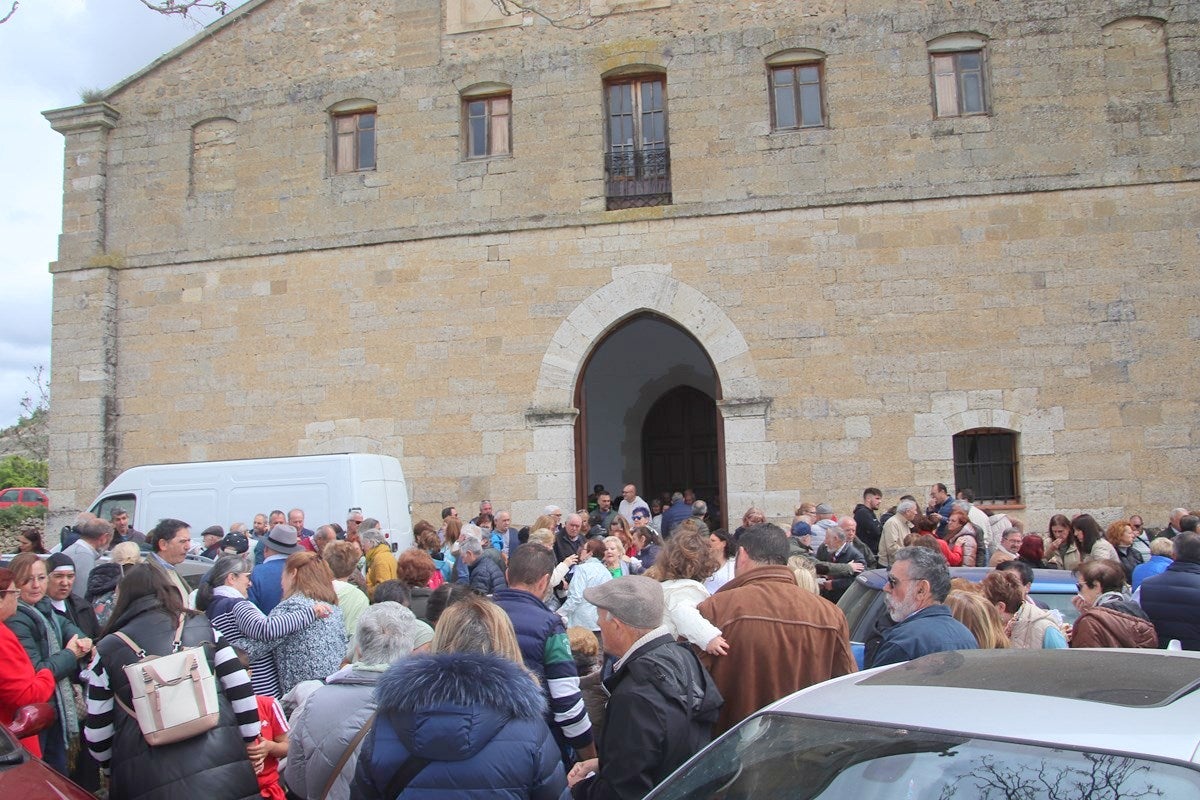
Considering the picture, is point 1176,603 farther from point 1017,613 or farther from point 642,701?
point 642,701

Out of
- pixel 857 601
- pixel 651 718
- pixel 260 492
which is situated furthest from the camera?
pixel 260 492

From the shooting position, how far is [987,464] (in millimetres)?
11500

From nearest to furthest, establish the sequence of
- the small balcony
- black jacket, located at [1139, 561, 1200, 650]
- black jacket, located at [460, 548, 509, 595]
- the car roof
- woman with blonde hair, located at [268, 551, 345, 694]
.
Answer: the car roof → woman with blonde hair, located at [268, 551, 345, 694] → black jacket, located at [1139, 561, 1200, 650] → black jacket, located at [460, 548, 509, 595] → the small balcony

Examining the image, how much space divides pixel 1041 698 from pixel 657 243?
10214mm

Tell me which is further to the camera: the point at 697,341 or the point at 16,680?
the point at 697,341

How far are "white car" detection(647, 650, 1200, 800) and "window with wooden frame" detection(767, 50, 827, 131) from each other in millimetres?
10333

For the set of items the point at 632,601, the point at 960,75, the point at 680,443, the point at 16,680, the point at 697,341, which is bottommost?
the point at 16,680

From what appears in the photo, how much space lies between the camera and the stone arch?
1170cm

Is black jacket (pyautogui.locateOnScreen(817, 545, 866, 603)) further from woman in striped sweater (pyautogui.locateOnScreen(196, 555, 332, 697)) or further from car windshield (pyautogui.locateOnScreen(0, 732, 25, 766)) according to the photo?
car windshield (pyautogui.locateOnScreen(0, 732, 25, 766))

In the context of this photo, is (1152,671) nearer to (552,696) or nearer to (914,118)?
(552,696)

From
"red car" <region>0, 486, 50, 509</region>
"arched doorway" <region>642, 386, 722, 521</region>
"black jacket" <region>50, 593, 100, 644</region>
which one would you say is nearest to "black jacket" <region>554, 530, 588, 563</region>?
"black jacket" <region>50, 593, 100, 644</region>

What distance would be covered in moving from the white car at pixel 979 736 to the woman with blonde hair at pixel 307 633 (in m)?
2.46

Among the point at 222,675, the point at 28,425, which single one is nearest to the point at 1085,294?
the point at 222,675

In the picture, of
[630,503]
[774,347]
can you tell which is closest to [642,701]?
[630,503]
